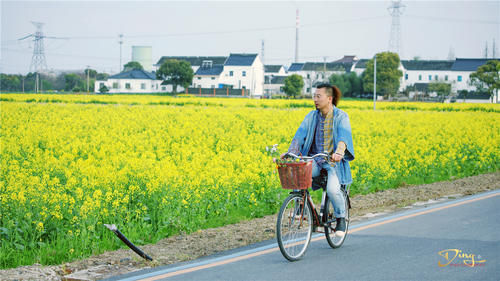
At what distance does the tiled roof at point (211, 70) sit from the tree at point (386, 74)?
26423 mm

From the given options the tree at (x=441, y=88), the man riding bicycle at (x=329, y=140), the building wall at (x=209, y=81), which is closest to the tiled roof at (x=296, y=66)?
the building wall at (x=209, y=81)

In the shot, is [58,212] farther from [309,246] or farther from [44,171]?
[309,246]

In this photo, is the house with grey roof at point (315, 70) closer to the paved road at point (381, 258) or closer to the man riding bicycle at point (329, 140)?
A: the paved road at point (381, 258)

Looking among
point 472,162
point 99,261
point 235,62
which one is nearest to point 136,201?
point 99,261

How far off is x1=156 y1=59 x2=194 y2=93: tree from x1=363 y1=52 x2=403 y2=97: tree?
23.5 m

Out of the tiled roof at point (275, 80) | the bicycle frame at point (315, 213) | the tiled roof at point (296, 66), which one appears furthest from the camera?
the tiled roof at point (296, 66)

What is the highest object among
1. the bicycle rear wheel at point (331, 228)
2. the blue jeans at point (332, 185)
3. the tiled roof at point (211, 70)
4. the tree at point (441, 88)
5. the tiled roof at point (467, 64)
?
the tiled roof at point (467, 64)

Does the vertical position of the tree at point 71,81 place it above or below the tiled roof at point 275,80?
below

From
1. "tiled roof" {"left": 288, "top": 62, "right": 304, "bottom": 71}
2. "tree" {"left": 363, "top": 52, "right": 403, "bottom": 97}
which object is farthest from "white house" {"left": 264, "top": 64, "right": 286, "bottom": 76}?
"tree" {"left": 363, "top": 52, "right": 403, "bottom": 97}

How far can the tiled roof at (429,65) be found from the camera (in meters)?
93.6

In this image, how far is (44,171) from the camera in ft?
30.2

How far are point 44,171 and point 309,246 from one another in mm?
4960

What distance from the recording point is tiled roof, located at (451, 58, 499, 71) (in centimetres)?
8819

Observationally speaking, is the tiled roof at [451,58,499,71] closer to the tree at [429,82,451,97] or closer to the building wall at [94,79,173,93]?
the tree at [429,82,451,97]
